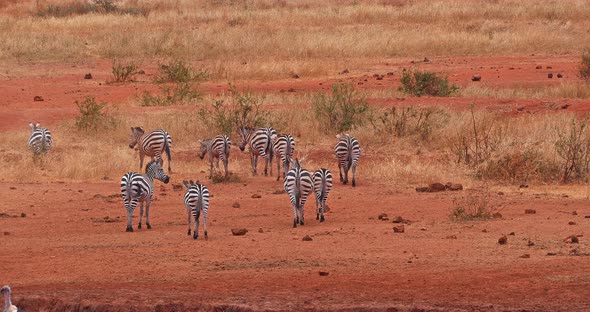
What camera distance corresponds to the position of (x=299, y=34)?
41.2 m

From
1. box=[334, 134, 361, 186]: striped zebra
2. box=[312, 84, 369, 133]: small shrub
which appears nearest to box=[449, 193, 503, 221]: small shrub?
box=[334, 134, 361, 186]: striped zebra

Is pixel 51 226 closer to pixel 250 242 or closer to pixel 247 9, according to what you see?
pixel 250 242

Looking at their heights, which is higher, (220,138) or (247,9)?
(247,9)

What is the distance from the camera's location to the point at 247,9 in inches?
2069

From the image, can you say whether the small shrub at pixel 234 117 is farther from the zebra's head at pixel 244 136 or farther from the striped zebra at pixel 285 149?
the striped zebra at pixel 285 149

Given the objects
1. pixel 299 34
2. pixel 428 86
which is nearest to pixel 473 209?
pixel 428 86

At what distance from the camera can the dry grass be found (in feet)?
127

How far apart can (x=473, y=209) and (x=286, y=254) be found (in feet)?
11.9

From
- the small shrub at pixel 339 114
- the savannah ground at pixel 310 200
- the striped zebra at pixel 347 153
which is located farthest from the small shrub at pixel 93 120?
the striped zebra at pixel 347 153

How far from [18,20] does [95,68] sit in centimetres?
912

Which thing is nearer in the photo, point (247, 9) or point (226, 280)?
point (226, 280)

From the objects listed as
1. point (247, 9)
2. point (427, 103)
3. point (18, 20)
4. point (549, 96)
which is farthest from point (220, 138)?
point (247, 9)

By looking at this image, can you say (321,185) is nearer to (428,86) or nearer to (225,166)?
(225,166)

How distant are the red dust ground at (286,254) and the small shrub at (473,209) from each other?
17 centimetres
